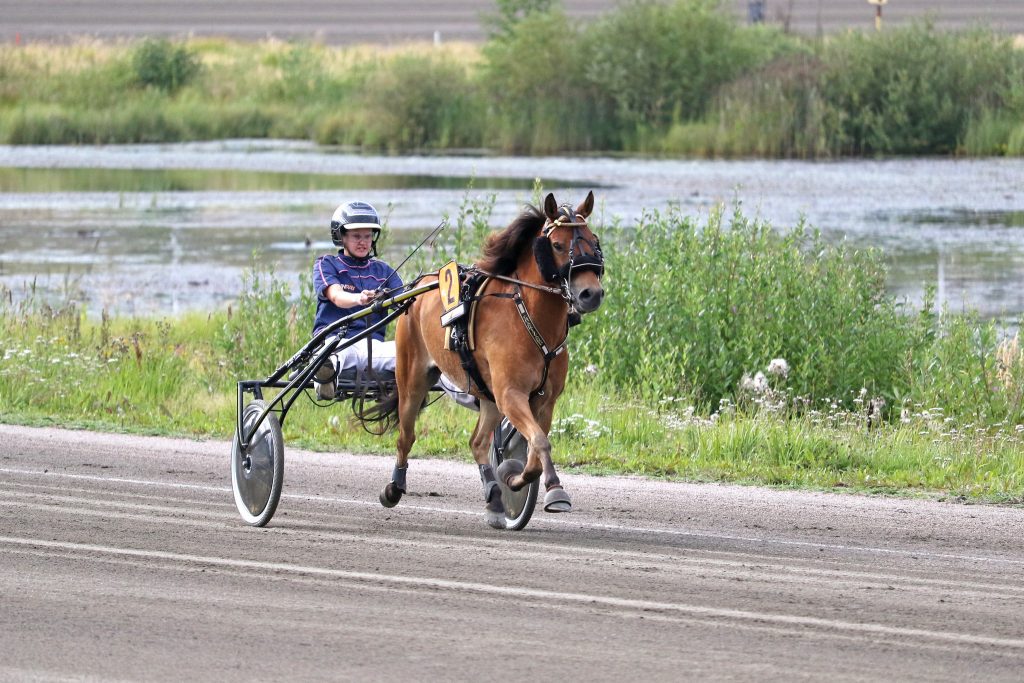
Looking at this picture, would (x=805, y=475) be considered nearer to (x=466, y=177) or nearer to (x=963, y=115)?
(x=466, y=177)

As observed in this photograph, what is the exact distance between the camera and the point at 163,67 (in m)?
49.2

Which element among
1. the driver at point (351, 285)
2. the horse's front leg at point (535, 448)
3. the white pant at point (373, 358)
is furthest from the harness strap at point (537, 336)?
the driver at point (351, 285)

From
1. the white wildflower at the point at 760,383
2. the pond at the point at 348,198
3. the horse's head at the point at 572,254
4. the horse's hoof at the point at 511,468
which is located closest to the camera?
the horse's head at the point at 572,254

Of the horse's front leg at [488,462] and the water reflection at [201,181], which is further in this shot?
the water reflection at [201,181]

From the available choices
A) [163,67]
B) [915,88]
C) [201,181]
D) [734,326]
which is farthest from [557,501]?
[163,67]

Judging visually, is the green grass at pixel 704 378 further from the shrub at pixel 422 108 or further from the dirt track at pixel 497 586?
the shrub at pixel 422 108

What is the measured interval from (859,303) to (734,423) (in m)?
2.85

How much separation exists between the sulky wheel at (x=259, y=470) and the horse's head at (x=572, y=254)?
1662 millimetres

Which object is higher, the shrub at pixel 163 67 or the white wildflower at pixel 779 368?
the shrub at pixel 163 67

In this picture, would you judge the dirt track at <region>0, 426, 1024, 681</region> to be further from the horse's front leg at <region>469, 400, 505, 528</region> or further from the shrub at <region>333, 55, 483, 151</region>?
the shrub at <region>333, 55, 483, 151</region>

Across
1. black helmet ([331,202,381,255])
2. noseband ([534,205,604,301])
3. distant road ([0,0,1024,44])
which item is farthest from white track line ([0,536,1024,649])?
distant road ([0,0,1024,44])

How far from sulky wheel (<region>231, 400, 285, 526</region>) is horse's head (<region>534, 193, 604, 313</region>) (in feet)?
5.45

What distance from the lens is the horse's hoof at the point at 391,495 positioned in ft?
28.4

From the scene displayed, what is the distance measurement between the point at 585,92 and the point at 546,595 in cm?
3484
